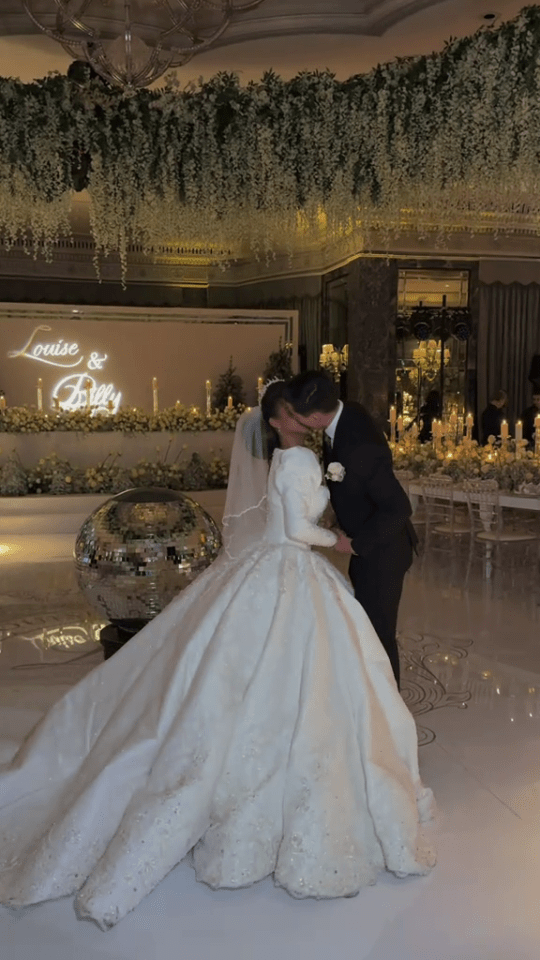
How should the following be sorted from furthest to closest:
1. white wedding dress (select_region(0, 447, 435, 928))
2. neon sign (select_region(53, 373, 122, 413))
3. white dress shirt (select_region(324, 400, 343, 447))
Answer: neon sign (select_region(53, 373, 122, 413)) → white dress shirt (select_region(324, 400, 343, 447)) → white wedding dress (select_region(0, 447, 435, 928))

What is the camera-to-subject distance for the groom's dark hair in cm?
334

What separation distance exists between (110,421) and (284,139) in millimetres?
5438

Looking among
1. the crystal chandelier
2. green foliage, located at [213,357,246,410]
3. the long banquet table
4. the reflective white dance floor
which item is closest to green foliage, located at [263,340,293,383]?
green foliage, located at [213,357,246,410]

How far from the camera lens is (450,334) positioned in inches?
555

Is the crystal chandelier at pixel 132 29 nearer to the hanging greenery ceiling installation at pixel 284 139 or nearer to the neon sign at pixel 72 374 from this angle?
the hanging greenery ceiling installation at pixel 284 139

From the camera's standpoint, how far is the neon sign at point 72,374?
1235cm

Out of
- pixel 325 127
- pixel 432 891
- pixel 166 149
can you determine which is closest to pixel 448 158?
pixel 325 127

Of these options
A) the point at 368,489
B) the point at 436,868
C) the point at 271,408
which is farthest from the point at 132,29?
the point at 436,868

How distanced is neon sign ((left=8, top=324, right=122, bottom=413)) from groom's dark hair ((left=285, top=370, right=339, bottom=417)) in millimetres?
9291

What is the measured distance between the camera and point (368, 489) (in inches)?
147

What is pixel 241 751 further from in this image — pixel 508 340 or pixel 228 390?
pixel 508 340

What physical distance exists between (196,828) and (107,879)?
316 mm

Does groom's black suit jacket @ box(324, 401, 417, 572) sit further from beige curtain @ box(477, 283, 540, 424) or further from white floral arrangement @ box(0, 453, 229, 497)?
beige curtain @ box(477, 283, 540, 424)

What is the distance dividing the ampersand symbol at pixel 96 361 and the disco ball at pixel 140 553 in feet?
26.7
